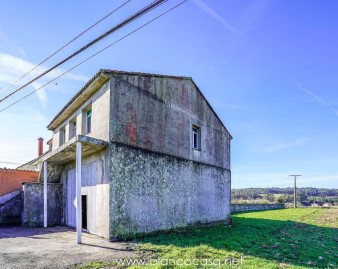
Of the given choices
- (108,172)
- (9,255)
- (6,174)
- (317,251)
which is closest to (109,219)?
(108,172)

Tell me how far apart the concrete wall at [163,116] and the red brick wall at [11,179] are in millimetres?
13491

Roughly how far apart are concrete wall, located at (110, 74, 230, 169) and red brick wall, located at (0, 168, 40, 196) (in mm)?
13491

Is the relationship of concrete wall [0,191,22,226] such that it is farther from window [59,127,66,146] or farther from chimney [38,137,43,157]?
chimney [38,137,43,157]

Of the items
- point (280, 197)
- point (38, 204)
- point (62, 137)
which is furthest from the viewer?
point (280, 197)

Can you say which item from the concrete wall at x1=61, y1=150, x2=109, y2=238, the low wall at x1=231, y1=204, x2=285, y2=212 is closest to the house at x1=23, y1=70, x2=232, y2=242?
the concrete wall at x1=61, y1=150, x2=109, y2=238

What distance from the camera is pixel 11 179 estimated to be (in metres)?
21.8

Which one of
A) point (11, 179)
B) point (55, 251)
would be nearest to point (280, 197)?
point (11, 179)

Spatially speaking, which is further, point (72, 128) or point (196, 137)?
point (196, 137)

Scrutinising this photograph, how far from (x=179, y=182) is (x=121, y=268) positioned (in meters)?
7.92

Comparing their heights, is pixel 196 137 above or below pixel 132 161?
above

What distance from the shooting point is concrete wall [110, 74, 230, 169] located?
12.3 metres

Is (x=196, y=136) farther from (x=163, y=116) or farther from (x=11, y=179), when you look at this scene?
(x=11, y=179)

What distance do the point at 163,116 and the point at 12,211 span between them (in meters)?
10.0

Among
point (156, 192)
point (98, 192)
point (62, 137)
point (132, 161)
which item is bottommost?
point (156, 192)
